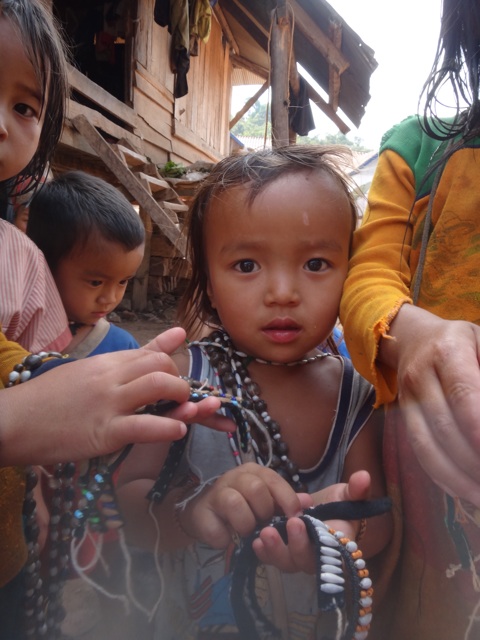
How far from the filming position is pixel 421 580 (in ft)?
2.23

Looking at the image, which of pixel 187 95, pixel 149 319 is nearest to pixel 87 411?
pixel 149 319

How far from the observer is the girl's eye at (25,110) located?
89cm

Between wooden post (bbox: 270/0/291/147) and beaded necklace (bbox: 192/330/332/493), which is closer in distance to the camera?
beaded necklace (bbox: 192/330/332/493)

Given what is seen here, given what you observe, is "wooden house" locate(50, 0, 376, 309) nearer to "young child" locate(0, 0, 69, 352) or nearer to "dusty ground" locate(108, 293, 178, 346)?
"dusty ground" locate(108, 293, 178, 346)

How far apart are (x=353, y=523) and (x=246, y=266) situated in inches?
18.0

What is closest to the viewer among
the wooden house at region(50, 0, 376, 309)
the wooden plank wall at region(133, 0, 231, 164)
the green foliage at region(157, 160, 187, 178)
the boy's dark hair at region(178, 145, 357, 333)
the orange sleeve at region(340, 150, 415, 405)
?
the orange sleeve at region(340, 150, 415, 405)

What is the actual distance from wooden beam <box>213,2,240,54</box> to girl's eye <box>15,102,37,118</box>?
705 centimetres

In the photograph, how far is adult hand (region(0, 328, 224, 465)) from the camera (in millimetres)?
528

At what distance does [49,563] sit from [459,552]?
0.53 metres

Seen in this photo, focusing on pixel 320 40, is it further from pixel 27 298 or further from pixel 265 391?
pixel 265 391

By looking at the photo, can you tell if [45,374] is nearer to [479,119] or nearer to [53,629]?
[53,629]

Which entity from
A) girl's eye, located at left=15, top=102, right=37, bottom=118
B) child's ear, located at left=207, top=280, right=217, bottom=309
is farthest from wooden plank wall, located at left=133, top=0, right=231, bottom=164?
child's ear, located at left=207, top=280, right=217, bottom=309

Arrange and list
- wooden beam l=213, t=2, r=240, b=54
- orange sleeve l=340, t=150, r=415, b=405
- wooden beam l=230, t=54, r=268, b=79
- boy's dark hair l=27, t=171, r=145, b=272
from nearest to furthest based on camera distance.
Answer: orange sleeve l=340, t=150, r=415, b=405, boy's dark hair l=27, t=171, r=145, b=272, wooden beam l=213, t=2, r=240, b=54, wooden beam l=230, t=54, r=268, b=79

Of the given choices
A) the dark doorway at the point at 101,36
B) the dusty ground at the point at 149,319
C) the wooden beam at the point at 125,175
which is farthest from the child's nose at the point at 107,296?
the dark doorway at the point at 101,36
